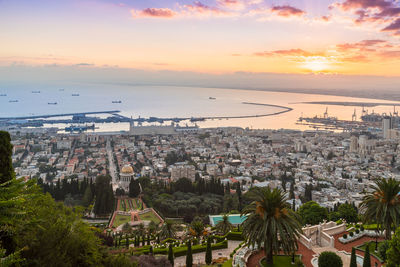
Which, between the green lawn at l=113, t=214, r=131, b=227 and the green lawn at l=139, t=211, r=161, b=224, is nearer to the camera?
the green lawn at l=113, t=214, r=131, b=227

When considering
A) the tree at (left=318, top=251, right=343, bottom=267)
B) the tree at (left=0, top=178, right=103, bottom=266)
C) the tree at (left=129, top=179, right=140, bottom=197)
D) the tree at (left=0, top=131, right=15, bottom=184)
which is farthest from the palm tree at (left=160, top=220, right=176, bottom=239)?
the tree at (left=129, top=179, right=140, bottom=197)

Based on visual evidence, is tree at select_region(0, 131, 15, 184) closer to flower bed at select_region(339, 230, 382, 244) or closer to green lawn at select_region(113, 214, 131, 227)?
flower bed at select_region(339, 230, 382, 244)

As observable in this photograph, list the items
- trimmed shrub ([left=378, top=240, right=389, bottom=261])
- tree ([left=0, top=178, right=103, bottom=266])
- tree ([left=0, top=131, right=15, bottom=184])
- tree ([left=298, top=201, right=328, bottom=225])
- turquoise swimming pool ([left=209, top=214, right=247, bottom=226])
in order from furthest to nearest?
turquoise swimming pool ([left=209, top=214, right=247, bottom=226])
tree ([left=298, top=201, right=328, bottom=225])
trimmed shrub ([left=378, top=240, right=389, bottom=261])
tree ([left=0, top=131, right=15, bottom=184])
tree ([left=0, top=178, right=103, bottom=266])

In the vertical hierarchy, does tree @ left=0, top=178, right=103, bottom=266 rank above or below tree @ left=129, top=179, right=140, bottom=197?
above

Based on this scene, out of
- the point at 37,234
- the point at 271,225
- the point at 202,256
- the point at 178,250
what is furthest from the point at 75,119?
the point at 37,234

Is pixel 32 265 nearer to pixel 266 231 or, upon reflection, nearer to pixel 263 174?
pixel 266 231

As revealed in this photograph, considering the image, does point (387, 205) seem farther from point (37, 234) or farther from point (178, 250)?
point (37, 234)

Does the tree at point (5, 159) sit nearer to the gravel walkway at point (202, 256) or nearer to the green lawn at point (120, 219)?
the gravel walkway at point (202, 256)
